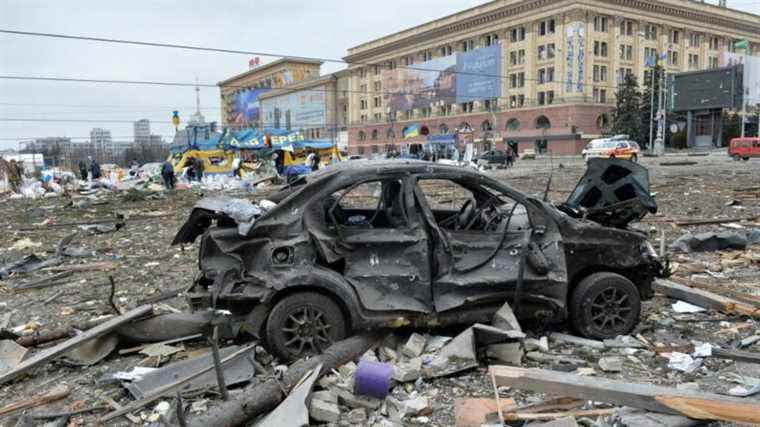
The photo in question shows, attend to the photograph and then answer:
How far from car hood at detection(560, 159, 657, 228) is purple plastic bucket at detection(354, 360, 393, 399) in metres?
2.89

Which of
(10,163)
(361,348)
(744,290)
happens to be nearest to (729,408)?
(361,348)

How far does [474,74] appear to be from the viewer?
253ft

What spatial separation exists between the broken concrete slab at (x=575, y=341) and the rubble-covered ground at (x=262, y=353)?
7 centimetres

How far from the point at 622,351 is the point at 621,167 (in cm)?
222

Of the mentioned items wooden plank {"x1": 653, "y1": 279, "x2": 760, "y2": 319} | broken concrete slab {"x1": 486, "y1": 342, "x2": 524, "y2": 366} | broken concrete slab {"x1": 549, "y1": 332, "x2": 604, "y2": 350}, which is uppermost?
wooden plank {"x1": 653, "y1": 279, "x2": 760, "y2": 319}

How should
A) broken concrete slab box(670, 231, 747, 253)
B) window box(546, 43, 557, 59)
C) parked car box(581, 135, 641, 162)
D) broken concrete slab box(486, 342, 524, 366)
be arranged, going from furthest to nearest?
window box(546, 43, 557, 59) < parked car box(581, 135, 641, 162) < broken concrete slab box(670, 231, 747, 253) < broken concrete slab box(486, 342, 524, 366)

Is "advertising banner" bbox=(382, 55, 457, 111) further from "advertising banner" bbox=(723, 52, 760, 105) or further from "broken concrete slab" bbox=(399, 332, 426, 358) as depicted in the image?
"broken concrete slab" bbox=(399, 332, 426, 358)

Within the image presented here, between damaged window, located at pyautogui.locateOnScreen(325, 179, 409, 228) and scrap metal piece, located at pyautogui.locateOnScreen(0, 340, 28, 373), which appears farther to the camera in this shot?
damaged window, located at pyautogui.locateOnScreen(325, 179, 409, 228)

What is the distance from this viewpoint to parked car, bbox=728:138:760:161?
35.8 metres

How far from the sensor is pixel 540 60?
70.4 meters

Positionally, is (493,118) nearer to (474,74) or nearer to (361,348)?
(474,74)

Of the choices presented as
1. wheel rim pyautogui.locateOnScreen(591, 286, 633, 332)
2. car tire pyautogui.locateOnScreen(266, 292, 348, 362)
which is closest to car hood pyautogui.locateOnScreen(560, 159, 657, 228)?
wheel rim pyautogui.locateOnScreen(591, 286, 633, 332)

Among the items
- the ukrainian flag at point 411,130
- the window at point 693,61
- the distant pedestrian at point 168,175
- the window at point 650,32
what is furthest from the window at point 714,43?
the distant pedestrian at point 168,175

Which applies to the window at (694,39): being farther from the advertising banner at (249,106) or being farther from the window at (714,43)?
the advertising banner at (249,106)
